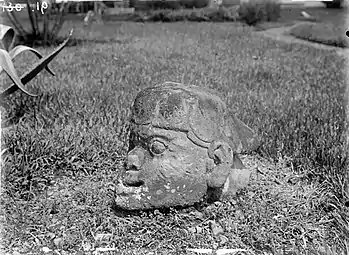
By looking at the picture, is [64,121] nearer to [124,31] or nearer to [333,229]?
[333,229]

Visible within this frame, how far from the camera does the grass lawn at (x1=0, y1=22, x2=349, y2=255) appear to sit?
257cm

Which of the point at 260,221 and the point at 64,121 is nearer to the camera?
the point at 260,221

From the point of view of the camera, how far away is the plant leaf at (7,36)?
3898 millimetres

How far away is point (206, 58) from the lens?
307 inches

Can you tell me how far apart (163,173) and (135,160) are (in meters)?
0.17

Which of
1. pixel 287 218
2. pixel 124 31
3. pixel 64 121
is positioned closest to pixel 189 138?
pixel 287 218

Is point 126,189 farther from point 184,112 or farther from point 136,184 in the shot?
point 184,112

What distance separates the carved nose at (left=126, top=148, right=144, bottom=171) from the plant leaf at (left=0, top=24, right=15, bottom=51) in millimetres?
1785

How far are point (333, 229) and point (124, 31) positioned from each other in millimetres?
9579

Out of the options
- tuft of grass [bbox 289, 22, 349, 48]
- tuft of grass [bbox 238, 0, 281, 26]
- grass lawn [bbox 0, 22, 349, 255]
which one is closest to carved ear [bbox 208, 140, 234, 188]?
grass lawn [bbox 0, 22, 349, 255]

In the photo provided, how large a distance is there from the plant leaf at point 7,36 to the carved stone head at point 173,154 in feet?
5.66

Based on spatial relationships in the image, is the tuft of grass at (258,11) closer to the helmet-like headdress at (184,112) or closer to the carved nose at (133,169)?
the helmet-like headdress at (184,112)

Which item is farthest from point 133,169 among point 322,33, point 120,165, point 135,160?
point 322,33

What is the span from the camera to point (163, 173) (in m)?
2.59
